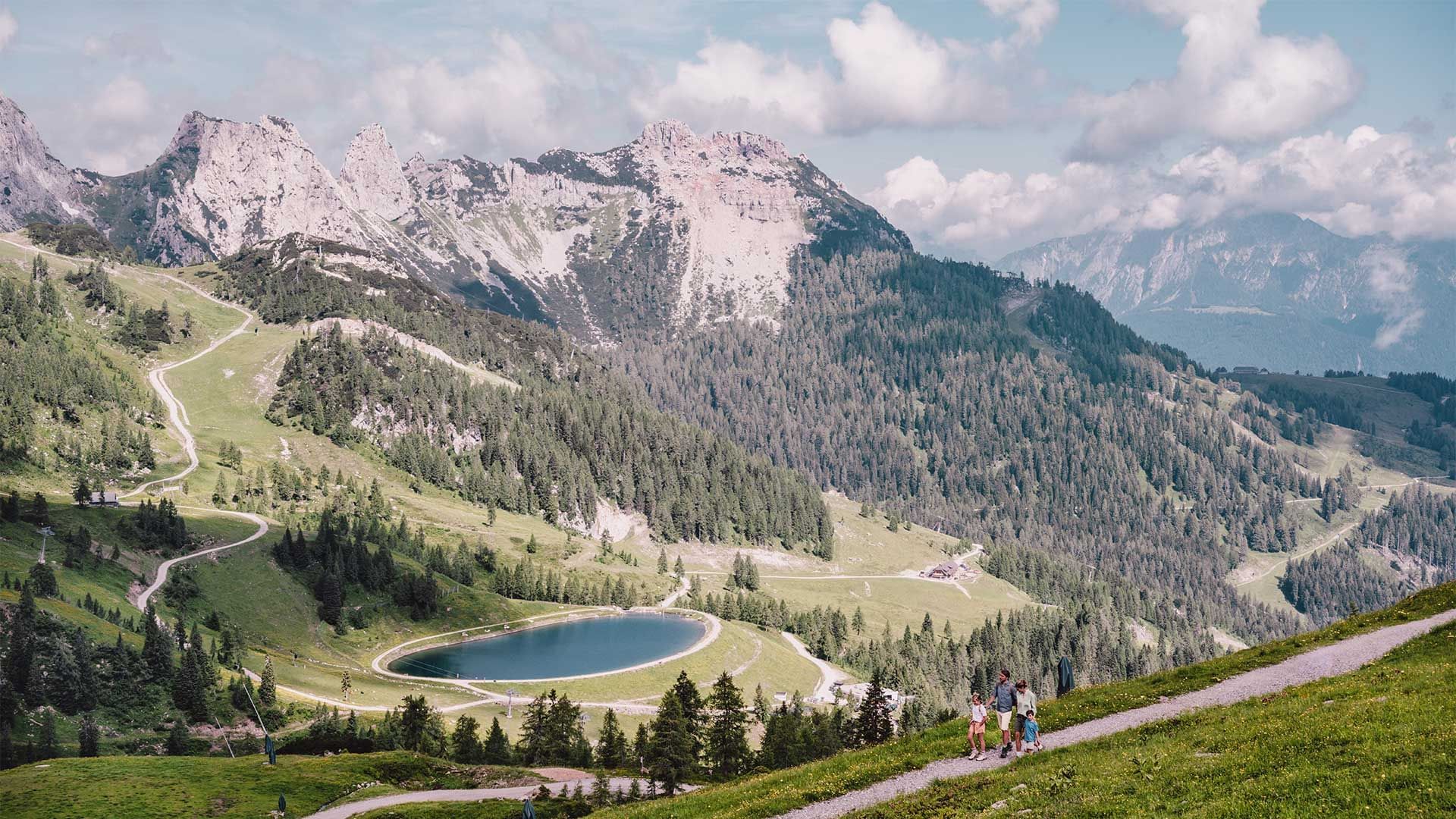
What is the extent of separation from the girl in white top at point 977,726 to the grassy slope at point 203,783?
42.0 metres

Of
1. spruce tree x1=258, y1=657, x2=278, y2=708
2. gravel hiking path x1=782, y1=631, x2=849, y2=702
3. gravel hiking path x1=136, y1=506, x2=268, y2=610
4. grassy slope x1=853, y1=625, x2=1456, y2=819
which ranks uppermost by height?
grassy slope x1=853, y1=625, x2=1456, y2=819

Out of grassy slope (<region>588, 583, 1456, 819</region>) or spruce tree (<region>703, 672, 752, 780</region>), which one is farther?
spruce tree (<region>703, 672, 752, 780</region>)

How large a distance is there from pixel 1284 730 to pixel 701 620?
567ft

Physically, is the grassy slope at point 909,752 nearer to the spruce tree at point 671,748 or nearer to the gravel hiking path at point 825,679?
the spruce tree at point 671,748

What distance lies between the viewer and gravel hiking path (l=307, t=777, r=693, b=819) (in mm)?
60281

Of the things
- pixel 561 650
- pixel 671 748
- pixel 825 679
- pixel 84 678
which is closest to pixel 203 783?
pixel 671 748

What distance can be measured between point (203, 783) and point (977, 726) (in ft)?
177

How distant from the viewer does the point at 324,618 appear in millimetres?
159625

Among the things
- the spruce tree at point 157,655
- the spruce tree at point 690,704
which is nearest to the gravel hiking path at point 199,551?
the spruce tree at point 157,655

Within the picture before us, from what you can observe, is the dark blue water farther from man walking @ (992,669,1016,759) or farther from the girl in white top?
man walking @ (992,669,1016,759)

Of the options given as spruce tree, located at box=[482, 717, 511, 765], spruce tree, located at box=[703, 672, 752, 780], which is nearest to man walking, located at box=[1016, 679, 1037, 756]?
spruce tree, located at box=[703, 672, 752, 780]

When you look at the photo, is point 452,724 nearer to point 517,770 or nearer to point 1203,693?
point 517,770

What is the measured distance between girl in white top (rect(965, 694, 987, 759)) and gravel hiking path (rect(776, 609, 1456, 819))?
1.58ft

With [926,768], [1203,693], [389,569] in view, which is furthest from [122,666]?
[1203,693]
